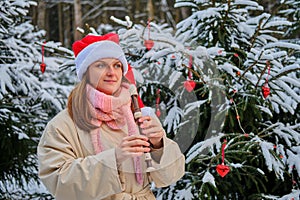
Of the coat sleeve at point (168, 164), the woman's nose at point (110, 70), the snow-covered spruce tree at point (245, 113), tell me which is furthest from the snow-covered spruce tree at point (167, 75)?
the woman's nose at point (110, 70)

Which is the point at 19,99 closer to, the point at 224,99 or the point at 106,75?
the point at 224,99

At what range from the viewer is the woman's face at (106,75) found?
6.84 feet

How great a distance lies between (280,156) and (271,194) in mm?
540

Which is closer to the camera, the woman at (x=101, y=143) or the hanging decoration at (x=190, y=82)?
the woman at (x=101, y=143)

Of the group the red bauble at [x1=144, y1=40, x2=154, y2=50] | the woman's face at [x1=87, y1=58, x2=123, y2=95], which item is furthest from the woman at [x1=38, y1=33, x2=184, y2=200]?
the red bauble at [x1=144, y1=40, x2=154, y2=50]

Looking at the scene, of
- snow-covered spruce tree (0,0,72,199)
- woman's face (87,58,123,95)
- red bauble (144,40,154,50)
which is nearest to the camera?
woman's face (87,58,123,95)

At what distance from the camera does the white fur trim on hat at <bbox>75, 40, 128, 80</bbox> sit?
2.11m

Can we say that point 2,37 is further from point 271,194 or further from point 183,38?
point 271,194

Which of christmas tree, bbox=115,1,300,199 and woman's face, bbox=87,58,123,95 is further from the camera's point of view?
christmas tree, bbox=115,1,300,199

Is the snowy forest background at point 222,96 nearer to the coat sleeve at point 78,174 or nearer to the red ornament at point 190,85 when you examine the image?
the red ornament at point 190,85

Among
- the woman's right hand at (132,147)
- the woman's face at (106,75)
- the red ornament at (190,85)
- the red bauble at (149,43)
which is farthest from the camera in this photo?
the red bauble at (149,43)

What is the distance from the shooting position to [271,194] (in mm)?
3648

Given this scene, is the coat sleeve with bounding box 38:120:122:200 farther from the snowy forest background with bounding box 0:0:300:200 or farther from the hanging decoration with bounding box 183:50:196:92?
the hanging decoration with bounding box 183:50:196:92

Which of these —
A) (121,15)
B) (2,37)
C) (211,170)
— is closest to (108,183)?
(211,170)
